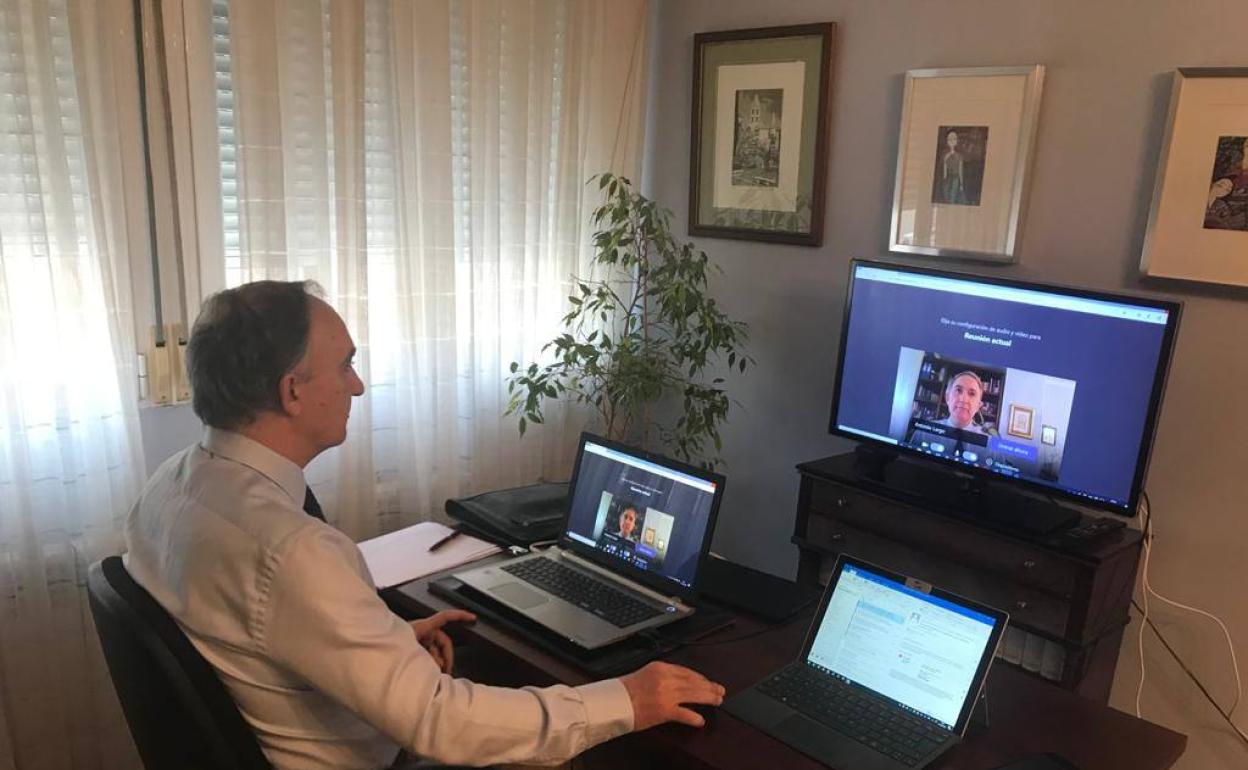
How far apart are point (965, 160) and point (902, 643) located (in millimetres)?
1393

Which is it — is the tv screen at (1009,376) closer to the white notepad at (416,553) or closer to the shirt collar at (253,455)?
the white notepad at (416,553)

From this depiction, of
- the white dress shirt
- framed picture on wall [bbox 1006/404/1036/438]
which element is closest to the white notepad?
the white dress shirt

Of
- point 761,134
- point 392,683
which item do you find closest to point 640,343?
point 761,134

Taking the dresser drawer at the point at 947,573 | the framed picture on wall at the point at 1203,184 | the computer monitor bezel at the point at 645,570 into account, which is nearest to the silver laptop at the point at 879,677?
the computer monitor bezel at the point at 645,570

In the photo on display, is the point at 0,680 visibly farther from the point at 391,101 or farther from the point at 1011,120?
the point at 1011,120

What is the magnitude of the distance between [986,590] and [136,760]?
204cm

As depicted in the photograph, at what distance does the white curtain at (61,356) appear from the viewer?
1.88 meters

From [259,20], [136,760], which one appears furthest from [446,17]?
[136,760]

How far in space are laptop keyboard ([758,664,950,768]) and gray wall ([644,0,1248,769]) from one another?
1144mm

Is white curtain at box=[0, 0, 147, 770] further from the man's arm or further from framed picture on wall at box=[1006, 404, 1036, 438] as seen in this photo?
framed picture on wall at box=[1006, 404, 1036, 438]

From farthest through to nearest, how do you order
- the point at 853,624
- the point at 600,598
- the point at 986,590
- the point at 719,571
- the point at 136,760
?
the point at 136,760 → the point at 986,590 → the point at 719,571 → the point at 600,598 → the point at 853,624

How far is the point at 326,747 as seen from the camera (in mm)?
1313

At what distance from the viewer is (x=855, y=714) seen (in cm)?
137

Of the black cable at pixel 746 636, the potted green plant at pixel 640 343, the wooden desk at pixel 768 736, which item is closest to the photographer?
the wooden desk at pixel 768 736
